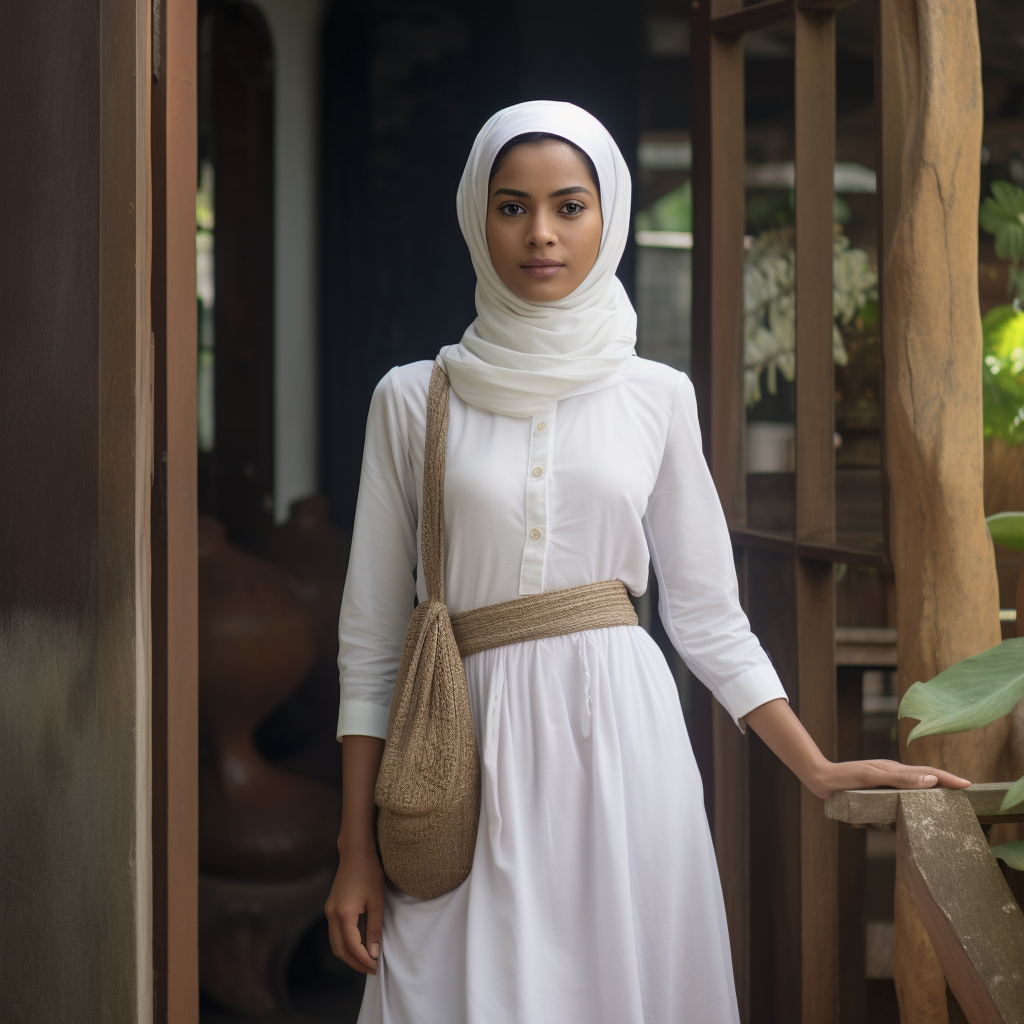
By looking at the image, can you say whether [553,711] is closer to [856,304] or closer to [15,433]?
[15,433]

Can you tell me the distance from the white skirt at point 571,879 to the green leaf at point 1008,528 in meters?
0.61

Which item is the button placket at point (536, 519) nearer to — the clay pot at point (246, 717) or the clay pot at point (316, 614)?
the clay pot at point (246, 717)

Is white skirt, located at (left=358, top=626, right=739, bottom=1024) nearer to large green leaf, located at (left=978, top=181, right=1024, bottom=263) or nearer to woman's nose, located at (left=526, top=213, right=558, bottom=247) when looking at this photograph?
woman's nose, located at (left=526, top=213, right=558, bottom=247)

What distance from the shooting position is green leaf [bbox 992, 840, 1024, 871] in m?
1.36

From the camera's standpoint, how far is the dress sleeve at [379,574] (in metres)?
1.37

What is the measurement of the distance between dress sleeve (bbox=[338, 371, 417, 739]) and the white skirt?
0.36 feet

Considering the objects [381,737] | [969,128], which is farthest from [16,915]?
[969,128]

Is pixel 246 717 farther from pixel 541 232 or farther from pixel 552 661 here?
pixel 541 232

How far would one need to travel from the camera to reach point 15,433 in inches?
61.7

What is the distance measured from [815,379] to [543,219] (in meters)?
0.74

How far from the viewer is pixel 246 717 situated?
3018 millimetres

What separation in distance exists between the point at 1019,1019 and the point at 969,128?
1119 millimetres

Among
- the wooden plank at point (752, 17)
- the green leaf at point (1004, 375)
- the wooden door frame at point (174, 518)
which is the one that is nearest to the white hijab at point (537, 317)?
the wooden door frame at point (174, 518)

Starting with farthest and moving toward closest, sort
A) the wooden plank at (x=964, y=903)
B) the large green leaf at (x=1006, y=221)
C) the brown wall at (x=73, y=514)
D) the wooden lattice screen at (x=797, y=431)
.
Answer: the large green leaf at (x=1006, y=221), the wooden lattice screen at (x=797, y=431), the brown wall at (x=73, y=514), the wooden plank at (x=964, y=903)
